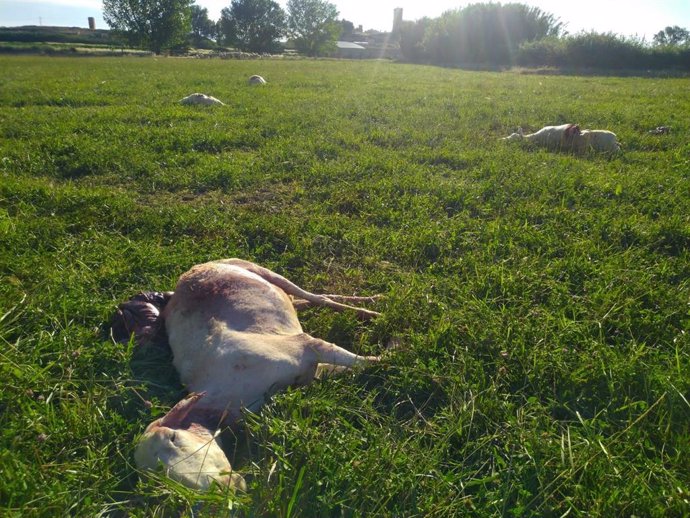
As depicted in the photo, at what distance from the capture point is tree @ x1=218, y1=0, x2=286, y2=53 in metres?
80.8

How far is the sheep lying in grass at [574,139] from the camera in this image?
7.57m

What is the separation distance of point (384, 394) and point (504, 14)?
56453 millimetres

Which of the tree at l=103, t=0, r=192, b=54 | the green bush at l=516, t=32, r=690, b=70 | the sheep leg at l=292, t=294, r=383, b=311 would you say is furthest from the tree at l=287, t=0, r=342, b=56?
the sheep leg at l=292, t=294, r=383, b=311

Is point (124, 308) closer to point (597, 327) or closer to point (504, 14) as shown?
point (597, 327)

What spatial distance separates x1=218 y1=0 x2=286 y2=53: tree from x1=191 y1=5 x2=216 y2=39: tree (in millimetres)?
10753

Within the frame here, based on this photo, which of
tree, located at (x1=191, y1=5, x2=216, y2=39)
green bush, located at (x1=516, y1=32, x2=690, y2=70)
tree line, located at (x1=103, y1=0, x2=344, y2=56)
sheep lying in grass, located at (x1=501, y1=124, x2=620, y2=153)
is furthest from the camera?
tree, located at (x1=191, y1=5, x2=216, y2=39)

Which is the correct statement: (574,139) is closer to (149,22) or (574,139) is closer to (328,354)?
(328,354)

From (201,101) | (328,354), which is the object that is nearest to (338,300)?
(328,354)

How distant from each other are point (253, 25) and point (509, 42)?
161 ft

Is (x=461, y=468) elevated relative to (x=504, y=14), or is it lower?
lower

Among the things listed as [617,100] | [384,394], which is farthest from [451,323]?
[617,100]

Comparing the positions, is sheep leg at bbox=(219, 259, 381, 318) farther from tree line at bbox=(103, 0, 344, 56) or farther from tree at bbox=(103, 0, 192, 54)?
tree line at bbox=(103, 0, 344, 56)

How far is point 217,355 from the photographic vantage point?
2.62m

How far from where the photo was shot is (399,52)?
58562 millimetres
